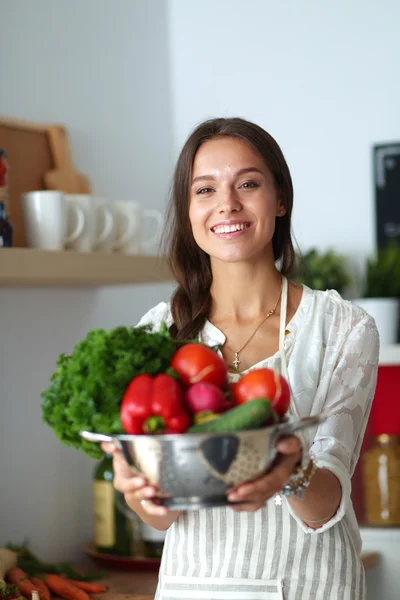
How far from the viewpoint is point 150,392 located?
0.93 m

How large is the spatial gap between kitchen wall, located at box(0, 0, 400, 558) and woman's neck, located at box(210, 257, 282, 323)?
2.66ft

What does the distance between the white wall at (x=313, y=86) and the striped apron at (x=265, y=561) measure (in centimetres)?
126

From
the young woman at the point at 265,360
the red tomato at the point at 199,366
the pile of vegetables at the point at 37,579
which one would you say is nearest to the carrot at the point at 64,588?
the pile of vegetables at the point at 37,579

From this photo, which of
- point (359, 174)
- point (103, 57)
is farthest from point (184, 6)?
point (359, 174)

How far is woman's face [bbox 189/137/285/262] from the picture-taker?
1298 mm

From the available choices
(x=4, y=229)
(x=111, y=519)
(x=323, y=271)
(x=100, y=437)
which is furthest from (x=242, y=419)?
(x=323, y=271)

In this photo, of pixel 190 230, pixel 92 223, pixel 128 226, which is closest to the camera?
pixel 190 230

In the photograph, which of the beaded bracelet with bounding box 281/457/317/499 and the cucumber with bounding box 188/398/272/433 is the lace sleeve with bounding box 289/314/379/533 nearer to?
the beaded bracelet with bounding box 281/457/317/499

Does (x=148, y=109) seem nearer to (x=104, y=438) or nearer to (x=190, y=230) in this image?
(x=190, y=230)

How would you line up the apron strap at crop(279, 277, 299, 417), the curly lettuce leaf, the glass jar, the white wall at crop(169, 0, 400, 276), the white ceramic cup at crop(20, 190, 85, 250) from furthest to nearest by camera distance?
the white wall at crop(169, 0, 400, 276)
the glass jar
the white ceramic cup at crop(20, 190, 85, 250)
the apron strap at crop(279, 277, 299, 417)
the curly lettuce leaf

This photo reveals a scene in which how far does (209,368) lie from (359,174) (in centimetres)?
160

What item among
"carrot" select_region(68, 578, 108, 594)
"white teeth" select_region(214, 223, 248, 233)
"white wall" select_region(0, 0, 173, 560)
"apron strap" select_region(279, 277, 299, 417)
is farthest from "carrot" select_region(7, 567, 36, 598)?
"white teeth" select_region(214, 223, 248, 233)

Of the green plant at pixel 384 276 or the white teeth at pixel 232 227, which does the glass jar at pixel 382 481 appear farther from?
the white teeth at pixel 232 227

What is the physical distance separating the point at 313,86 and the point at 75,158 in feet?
2.33
